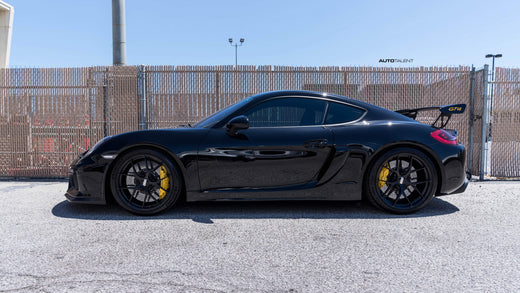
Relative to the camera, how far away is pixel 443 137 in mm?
3748

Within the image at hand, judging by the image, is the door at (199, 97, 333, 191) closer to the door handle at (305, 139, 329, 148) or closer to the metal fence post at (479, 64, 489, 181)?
the door handle at (305, 139, 329, 148)

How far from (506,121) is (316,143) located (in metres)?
4.47

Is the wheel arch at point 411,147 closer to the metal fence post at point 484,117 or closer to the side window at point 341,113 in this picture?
the side window at point 341,113

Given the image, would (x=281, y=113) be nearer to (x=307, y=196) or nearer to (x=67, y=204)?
(x=307, y=196)

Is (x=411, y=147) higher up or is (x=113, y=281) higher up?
(x=411, y=147)

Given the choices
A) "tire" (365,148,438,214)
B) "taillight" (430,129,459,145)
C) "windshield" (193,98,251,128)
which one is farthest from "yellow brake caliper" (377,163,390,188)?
"windshield" (193,98,251,128)

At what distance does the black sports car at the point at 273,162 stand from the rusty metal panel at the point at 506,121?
3001mm

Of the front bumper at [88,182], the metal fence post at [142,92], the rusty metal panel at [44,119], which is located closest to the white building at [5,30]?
the rusty metal panel at [44,119]

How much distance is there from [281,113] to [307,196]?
927mm

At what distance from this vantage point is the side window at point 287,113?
371cm

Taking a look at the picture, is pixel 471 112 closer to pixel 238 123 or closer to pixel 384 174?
pixel 384 174

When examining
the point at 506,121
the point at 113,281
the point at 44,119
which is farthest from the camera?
the point at 44,119

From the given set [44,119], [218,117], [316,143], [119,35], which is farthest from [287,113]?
[119,35]

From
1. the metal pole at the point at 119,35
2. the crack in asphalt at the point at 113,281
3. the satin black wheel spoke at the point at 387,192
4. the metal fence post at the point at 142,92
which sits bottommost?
the crack in asphalt at the point at 113,281
